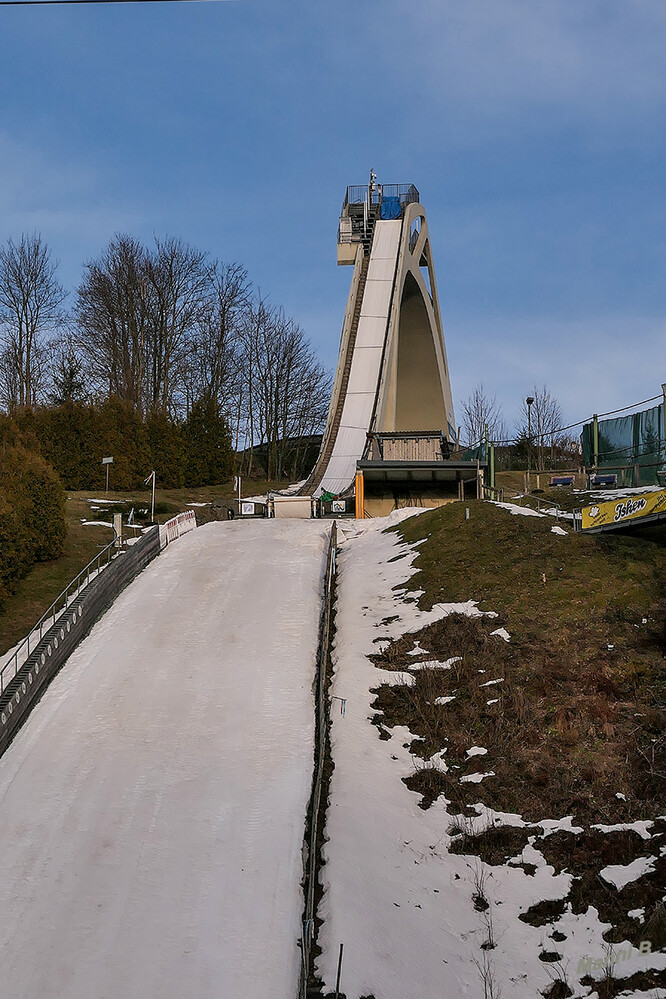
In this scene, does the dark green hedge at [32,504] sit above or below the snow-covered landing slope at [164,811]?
above

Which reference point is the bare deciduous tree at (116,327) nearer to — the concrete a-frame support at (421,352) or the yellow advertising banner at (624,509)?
the concrete a-frame support at (421,352)

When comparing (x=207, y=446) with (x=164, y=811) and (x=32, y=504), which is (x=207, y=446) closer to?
(x=32, y=504)

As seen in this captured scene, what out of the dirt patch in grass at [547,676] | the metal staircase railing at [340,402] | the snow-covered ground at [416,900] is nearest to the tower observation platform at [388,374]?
the metal staircase railing at [340,402]

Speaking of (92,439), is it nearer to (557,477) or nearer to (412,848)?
(557,477)

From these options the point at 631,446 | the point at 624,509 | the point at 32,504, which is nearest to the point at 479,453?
the point at 631,446

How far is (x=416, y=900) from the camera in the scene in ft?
26.9

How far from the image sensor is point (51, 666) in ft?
42.8

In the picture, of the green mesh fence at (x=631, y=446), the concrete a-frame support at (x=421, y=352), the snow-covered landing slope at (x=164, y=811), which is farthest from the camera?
the concrete a-frame support at (x=421, y=352)

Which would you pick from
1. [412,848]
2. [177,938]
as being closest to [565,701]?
[412,848]

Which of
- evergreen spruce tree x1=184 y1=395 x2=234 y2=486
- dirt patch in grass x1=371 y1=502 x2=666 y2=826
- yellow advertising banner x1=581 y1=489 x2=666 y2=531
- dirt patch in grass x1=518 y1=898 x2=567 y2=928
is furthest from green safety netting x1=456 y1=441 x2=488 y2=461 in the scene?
dirt patch in grass x1=518 y1=898 x2=567 y2=928

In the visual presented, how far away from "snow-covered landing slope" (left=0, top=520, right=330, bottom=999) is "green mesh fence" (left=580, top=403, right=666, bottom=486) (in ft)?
21.6

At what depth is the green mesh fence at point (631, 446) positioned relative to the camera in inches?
612

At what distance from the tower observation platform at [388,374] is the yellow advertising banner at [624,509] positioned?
33.9 feet

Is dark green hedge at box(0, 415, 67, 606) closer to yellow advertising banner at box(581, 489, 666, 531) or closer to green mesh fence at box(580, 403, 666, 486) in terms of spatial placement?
yellow advertising banner at box(581, 489, 666, 531)
